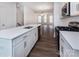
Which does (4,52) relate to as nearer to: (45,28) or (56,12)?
(56,12)

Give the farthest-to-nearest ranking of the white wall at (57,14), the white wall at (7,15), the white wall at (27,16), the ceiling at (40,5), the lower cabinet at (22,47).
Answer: the white wall at (27,16) < the ceiling at (40,5) < the white wall at (57,14) < the white wall at (7,15) < the lower cabinet at (22,47)

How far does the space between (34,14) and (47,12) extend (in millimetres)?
1285

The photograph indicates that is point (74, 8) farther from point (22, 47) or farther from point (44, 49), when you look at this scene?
point (44, 49)

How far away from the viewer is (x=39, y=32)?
6.59 meters

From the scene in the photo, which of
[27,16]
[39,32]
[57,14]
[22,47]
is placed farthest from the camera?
[27,16]

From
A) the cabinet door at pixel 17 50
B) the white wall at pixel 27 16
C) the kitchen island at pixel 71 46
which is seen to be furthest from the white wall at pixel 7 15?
the kitchen island at pixel 71 46

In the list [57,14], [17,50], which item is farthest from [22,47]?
[57,14]

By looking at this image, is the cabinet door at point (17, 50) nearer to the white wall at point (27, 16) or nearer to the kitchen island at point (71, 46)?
the kitchen island at point (71, 46)

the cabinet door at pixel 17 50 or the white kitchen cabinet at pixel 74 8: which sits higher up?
the white kitchen cabinet at pixel 74 8

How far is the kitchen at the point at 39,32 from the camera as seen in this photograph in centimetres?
199

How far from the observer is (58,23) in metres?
6.30

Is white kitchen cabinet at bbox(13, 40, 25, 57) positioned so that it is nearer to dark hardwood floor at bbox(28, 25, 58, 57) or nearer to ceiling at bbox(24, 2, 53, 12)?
dark hardwood floor at bbox(28, 25, 58, 57)

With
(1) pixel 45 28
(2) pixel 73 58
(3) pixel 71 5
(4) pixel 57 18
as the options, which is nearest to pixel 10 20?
(4) pixel 57 18

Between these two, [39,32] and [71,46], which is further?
[39,32]
